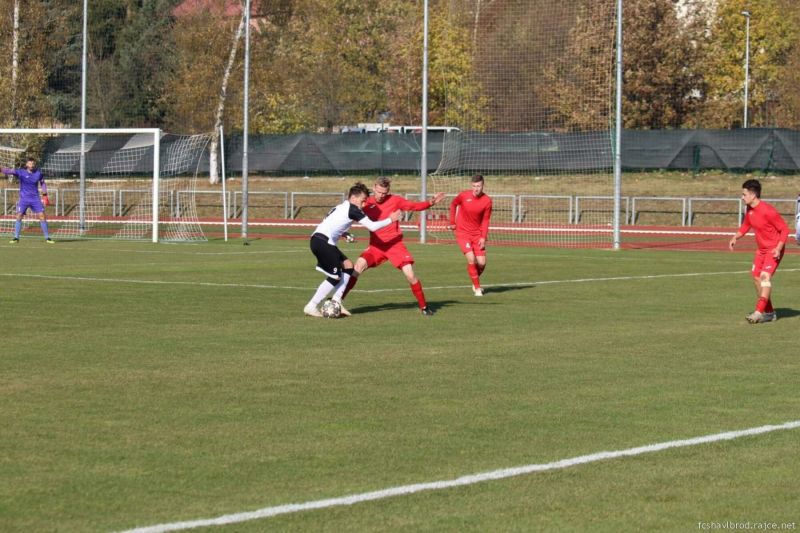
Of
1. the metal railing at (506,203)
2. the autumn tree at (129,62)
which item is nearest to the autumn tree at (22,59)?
the metal railing at (506,203)

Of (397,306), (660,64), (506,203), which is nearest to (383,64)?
(660,64)

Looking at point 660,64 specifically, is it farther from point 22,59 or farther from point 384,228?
point 384,228

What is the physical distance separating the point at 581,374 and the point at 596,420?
2.32 metres

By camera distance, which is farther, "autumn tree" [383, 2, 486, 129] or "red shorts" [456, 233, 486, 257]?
"autumn tree" [383, 2, 486, 129]

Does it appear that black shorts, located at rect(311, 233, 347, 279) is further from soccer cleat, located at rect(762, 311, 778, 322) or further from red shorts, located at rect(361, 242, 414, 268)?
soccer cleat, located at rect(762, 311, 778, 322)

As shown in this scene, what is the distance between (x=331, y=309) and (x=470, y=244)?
5.56 metres

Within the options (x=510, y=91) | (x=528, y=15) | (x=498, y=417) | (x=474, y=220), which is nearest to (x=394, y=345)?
(x=498, y=417)

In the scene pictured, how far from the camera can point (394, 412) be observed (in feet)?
31.8

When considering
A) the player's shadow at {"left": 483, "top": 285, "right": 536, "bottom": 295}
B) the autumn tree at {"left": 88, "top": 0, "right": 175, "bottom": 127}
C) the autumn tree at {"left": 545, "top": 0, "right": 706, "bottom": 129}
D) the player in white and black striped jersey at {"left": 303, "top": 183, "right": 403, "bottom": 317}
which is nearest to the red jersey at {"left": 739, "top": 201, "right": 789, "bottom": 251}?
the player in white and black striped jersey at {"left": 303, "top": 183, "right": 403, "bottom": 317}

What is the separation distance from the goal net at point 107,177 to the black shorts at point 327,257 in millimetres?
27649

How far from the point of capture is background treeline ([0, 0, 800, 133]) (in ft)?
135

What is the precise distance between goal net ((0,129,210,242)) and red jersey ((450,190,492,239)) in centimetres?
2319

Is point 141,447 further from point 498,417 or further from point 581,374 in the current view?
point 581,374

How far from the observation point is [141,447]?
828cm
